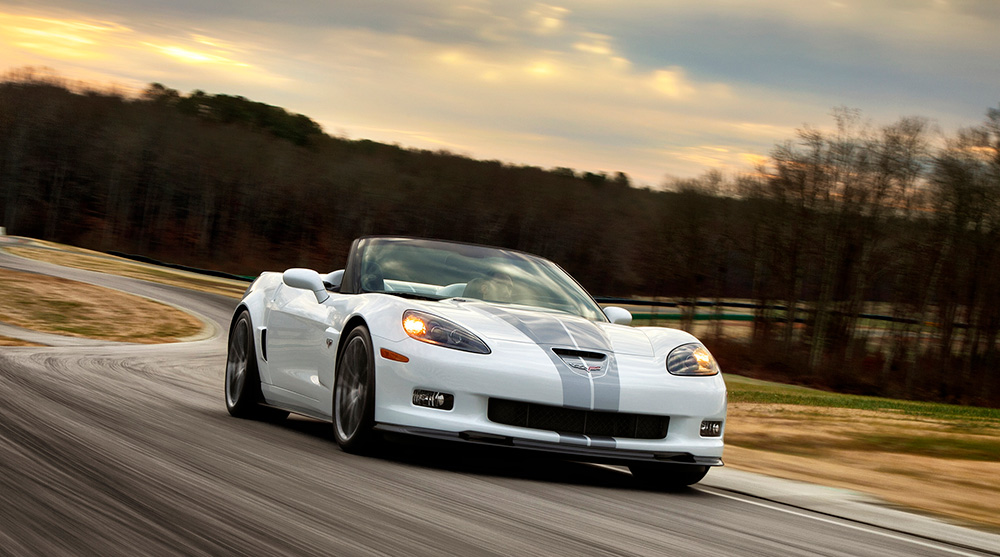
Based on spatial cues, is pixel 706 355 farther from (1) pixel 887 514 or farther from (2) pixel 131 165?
(2) pixel 131 165

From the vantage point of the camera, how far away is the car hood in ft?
18.8

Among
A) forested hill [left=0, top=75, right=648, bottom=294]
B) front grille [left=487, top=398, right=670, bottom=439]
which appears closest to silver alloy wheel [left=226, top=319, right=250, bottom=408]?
front grille [left=487, top=398, right=670, bottom=439]

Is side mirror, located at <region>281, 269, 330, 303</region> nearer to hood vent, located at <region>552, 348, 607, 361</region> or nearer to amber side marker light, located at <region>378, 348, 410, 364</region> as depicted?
amber side marker light, located at <region>378, 348, 410, 364</region>

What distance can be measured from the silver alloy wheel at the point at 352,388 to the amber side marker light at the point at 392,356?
14 centimetres

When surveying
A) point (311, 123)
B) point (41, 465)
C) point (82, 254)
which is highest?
point (311, 123)

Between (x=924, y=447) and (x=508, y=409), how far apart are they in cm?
747

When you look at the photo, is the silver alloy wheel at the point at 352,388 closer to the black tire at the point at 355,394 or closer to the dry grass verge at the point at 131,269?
the black tire at the point at 355,394

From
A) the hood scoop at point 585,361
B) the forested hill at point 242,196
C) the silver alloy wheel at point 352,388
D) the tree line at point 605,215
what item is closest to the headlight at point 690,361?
the hood scoop at point 585,361

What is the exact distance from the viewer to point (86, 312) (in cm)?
2630

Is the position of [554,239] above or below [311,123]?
below

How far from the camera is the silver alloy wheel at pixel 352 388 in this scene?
5.81 metres

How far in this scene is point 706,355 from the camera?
20.0ft

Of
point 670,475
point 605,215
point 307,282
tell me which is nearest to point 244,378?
point 307,282

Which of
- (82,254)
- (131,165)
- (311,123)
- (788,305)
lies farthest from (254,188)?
(788,305)
